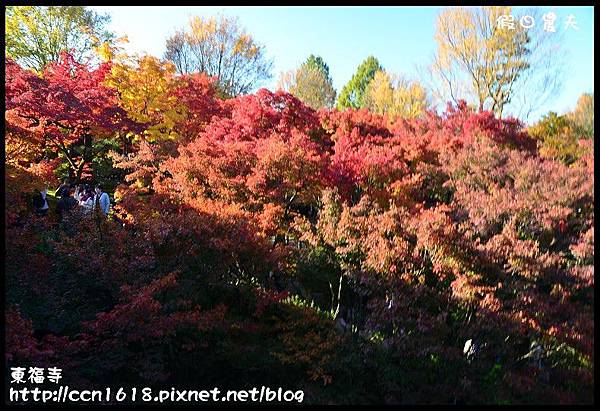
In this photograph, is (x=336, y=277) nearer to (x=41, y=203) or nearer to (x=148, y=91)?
(x=41, y=203)

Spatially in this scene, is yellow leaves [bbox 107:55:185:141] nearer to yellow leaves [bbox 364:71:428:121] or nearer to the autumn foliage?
the autumn foliage

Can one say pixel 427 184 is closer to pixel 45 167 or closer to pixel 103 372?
pixel 103 372

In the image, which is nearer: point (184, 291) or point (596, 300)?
point (596, 300)

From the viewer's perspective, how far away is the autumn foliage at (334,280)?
4555 millimetres

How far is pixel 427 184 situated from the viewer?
6.82 meters

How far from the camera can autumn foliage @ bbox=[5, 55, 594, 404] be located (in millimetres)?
4555

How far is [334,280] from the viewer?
6.36m

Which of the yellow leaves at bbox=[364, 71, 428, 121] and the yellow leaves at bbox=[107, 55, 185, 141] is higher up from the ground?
the yellow leaves at bbox=[364, 71, 428, 121]

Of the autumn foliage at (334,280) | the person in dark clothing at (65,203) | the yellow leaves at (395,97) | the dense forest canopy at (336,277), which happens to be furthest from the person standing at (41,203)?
the yellow leaves at (395,97)

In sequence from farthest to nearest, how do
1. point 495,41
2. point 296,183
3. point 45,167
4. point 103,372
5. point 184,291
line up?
point 495,41, point 45,167, point 296,183, point 184,291, point 103,372

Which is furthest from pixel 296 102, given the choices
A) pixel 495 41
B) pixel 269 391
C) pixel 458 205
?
pixel 495 41

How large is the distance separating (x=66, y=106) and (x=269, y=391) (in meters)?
8.76

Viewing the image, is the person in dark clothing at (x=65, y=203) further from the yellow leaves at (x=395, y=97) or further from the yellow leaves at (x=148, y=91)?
the yellow leaves at (x=395, y=97)

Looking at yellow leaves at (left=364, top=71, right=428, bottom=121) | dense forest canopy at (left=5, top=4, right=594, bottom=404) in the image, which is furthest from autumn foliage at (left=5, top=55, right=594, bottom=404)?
yellow leaves at (left=364, top=71, right=428, bottom=121)
